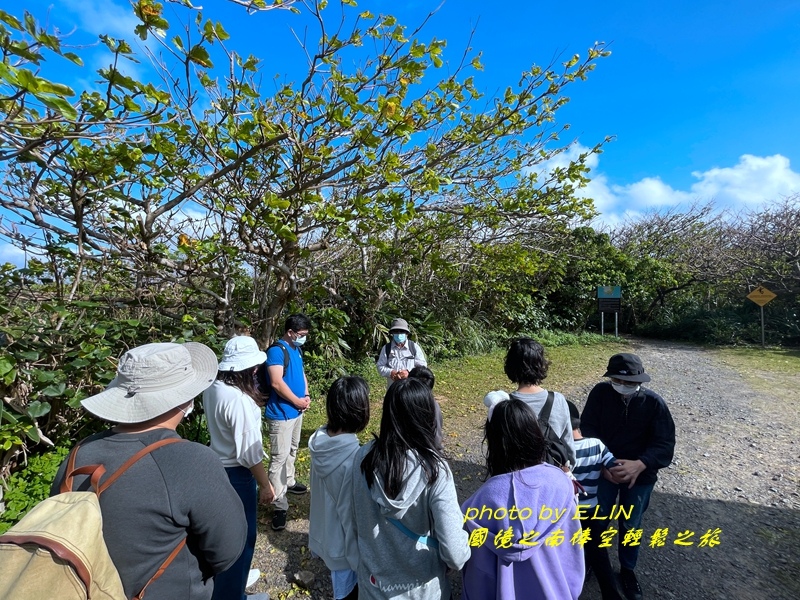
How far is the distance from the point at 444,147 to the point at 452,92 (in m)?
0.93

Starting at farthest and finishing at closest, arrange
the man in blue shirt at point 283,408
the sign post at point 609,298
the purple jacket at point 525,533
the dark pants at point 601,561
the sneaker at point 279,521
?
1. the sign post at point 609,298
2. the man in blue shirt at point 283,408
3. the sneaker at point 279,521
4. the dark pants at point 601,561
5. the purple jacket at point 525,533

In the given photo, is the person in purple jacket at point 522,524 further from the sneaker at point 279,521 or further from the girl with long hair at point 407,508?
the sneaker at point 279,521

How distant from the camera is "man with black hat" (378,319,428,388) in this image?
4340 millimetres

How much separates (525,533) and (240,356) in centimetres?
184

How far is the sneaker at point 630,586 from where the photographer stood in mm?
2408

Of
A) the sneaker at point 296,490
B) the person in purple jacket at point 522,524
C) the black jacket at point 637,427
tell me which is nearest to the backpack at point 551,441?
the person in purple jacket at point 522,524

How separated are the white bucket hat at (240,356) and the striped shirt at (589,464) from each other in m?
2.02

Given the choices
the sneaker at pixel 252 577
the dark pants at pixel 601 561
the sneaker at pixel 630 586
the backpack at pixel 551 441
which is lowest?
the sneaker at pixel 252 577

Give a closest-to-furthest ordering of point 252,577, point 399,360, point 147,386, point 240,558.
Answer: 1. point 147,386
2. point 240,558
3. point 252,577
4. point 399,360

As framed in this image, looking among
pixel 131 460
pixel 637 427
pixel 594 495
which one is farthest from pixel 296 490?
pixel 637 427

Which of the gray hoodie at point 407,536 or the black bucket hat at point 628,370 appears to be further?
the black bucket hat at point 628,370

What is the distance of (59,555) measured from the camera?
91cm

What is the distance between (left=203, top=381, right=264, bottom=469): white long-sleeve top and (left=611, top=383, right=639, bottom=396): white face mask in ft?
7.22

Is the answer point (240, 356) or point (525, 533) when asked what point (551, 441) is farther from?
point (240, 356)
